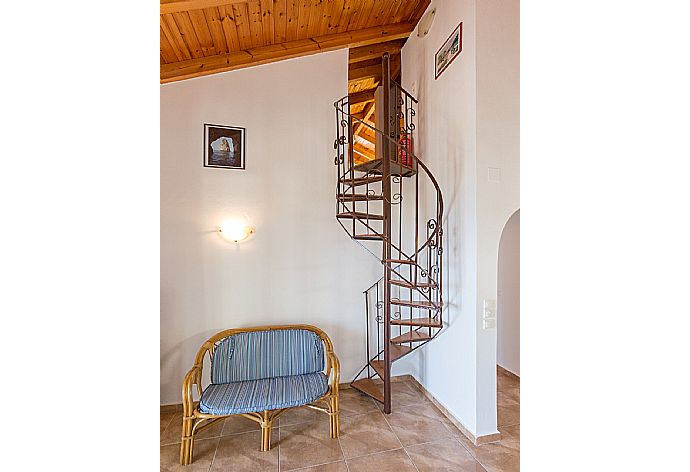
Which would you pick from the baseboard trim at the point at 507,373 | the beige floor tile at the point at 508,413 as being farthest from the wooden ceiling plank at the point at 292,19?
the baseboard trim at the point at 507,373

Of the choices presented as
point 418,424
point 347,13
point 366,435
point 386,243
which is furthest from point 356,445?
point 347,13

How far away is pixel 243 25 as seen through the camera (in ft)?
9.82

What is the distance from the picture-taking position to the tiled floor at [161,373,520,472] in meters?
2.39

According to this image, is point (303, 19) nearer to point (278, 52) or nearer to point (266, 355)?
point (278, 52)

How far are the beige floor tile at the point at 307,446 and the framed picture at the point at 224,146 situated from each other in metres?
2.53

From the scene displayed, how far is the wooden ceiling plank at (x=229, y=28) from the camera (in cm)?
276

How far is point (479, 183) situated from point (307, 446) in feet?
8.19

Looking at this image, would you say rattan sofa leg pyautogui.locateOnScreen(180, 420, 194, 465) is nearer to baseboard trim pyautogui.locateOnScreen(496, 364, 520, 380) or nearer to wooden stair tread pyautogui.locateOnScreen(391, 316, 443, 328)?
wooden stair tread pyautogui.locateOnScreen(391, 316, 443, 328)

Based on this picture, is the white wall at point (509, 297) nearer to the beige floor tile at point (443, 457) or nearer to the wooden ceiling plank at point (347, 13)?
the beige floor tile at point (443, 457)
